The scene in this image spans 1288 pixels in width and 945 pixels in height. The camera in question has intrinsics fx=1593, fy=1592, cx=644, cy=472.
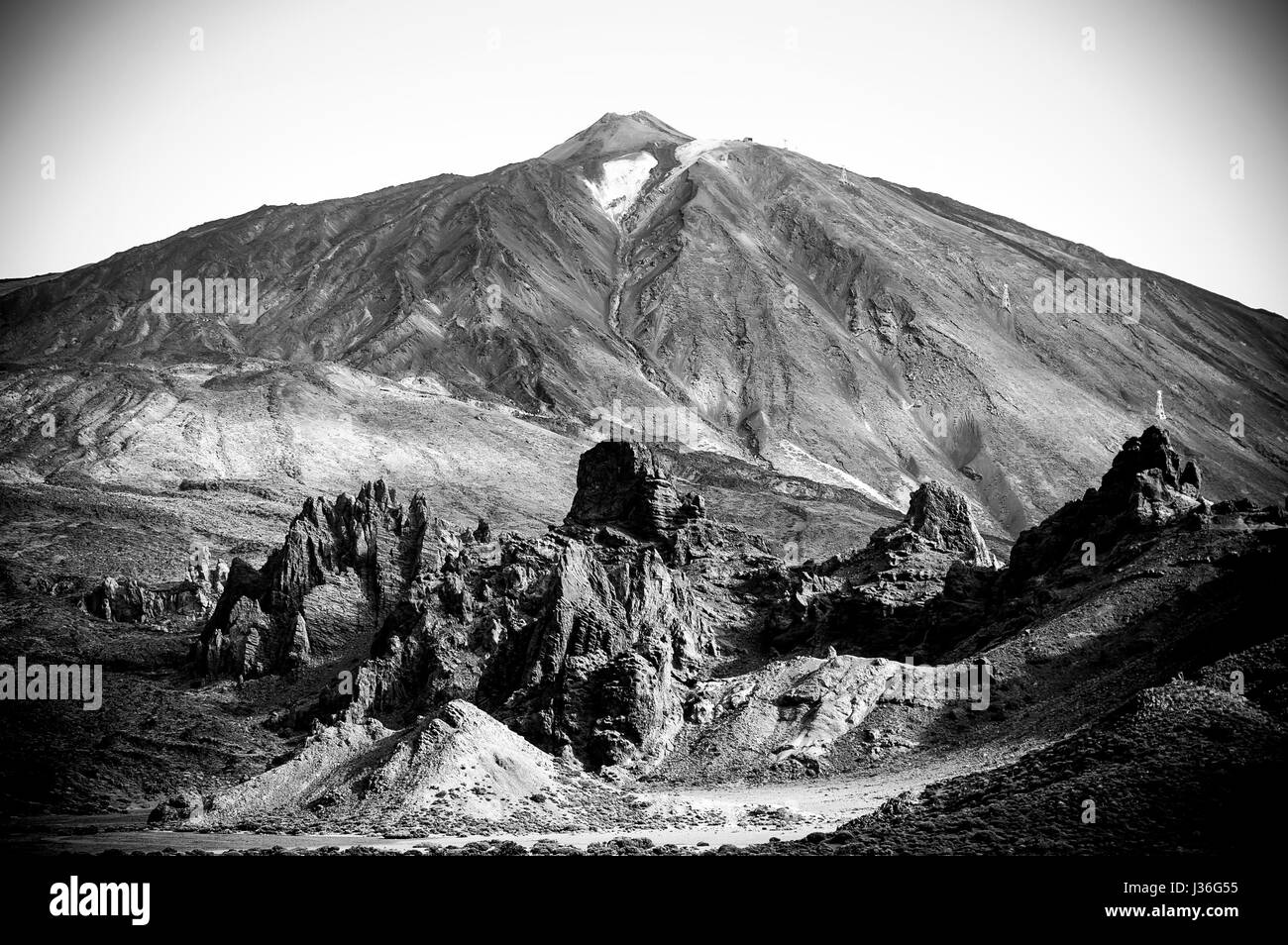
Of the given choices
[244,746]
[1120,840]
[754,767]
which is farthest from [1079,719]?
[244,746]

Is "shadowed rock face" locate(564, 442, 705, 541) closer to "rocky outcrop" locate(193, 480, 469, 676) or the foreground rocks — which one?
the foreground rocks

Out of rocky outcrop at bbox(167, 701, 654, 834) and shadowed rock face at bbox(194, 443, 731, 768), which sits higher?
shadowed rock face at bbox(194, 443, 731, 768)

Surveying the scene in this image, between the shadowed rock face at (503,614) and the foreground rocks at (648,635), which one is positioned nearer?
the foreground rocks at (648,635)

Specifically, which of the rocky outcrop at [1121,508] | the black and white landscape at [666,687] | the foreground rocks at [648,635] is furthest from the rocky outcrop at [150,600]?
the rocky outcrop at [1121,508]

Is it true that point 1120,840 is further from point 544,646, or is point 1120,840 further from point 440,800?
point 544,646

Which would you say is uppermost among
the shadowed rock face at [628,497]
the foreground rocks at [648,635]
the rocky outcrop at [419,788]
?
the shadowed rock face at [628,497]

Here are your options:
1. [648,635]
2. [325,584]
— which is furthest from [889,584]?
[325,584]

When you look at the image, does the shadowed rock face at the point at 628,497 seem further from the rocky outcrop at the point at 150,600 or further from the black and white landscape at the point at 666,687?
the rocky outcrop at the point at 150,600

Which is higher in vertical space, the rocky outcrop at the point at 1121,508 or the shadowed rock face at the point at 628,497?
the shadowed rock face at the point at 628,497

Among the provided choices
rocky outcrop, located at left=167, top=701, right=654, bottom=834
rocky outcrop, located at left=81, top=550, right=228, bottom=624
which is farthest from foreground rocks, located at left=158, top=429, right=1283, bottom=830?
rocky outcrop, located at left=81, top=550, right=228, bottom=624

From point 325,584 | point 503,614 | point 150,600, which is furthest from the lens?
point 150,600

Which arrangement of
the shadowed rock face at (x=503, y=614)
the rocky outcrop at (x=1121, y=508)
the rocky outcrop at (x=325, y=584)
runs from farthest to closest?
1. the rocky outcrop at (x=325, y=584)
2. the rocky outcrop at (x=1121, y=508)
3. the shadowed rock face at (x=503, y=614)

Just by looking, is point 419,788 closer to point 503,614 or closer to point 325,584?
point 503,614
